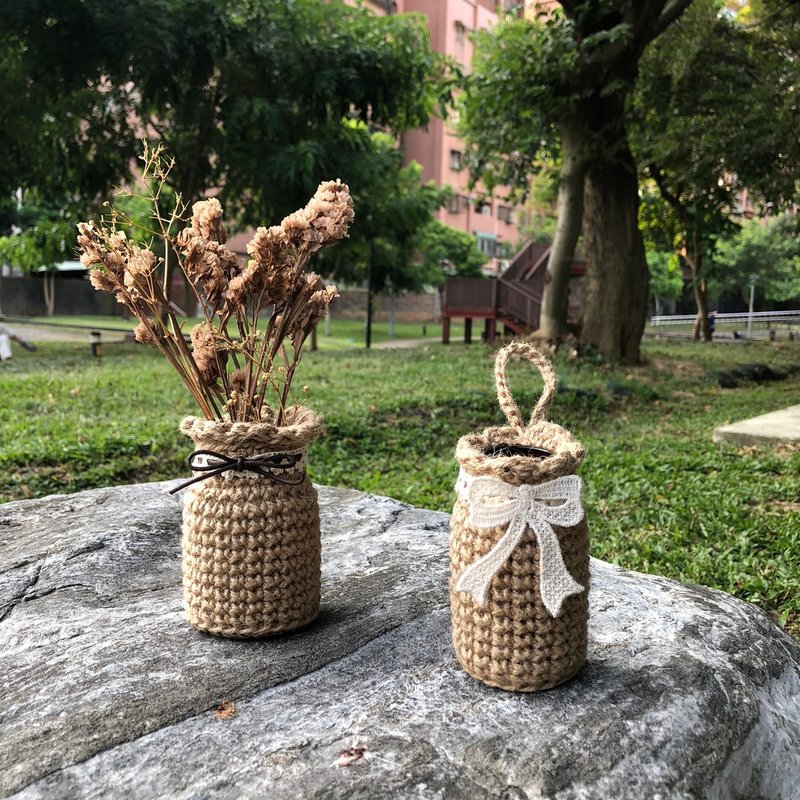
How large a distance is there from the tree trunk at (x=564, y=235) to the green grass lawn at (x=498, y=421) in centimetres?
156

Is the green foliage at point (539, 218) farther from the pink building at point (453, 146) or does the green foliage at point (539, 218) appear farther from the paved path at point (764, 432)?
the paved path at point (764, 432)

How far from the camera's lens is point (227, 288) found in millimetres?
1500

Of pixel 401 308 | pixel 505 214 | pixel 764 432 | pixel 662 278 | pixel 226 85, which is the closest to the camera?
pixel 764 432

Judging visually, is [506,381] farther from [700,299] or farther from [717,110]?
[700,299]

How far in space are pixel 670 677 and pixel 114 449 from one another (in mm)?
4406

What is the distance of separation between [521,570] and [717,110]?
11.4 meters

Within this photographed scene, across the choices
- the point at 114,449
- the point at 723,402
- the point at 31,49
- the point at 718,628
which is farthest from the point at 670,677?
the point at 31,49

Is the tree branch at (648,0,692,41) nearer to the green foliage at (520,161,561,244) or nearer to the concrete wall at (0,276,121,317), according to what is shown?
the green foliage at (520,161,561,244)

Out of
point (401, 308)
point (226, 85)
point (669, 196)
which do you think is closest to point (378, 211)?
point (226, 85)

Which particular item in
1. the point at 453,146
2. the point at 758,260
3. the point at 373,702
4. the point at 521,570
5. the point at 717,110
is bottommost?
the point at 373,702

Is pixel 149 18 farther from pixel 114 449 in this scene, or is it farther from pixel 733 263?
pixel 733 263

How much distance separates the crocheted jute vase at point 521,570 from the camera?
4.37 ft

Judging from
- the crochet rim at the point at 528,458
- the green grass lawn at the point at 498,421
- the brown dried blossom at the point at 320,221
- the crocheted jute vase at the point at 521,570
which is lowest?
the green grass lawn at the point at 498,421

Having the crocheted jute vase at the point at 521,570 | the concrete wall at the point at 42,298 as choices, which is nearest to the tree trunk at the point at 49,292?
the concrete wall at the point at 42,298
